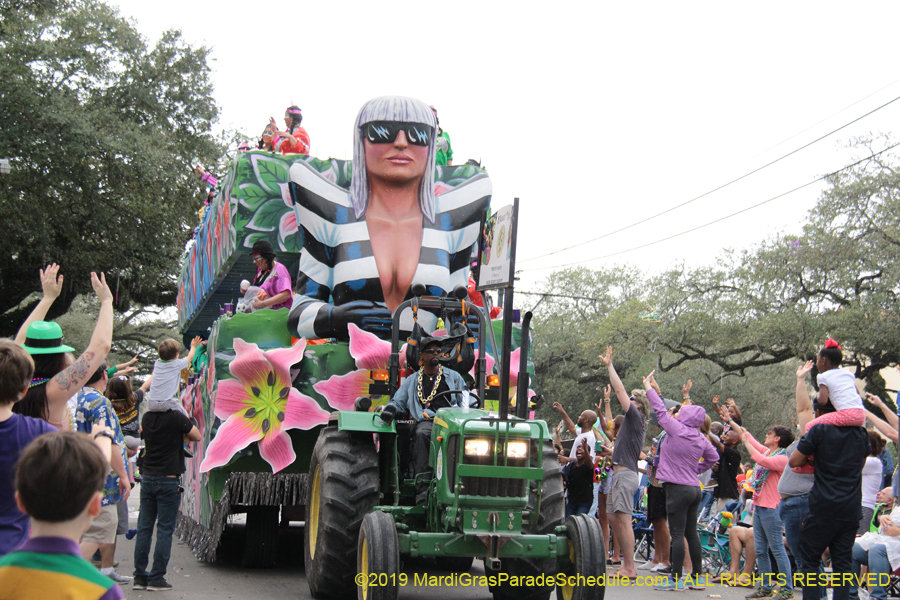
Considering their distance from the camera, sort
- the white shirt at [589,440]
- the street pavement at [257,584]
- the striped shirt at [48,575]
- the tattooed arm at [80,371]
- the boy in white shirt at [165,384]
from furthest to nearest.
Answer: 1. the white shirt at [589,440]
2. the boy in white shirt at [165,384]
3. the street pavement at [257,584]
4. the tattooed arm at [80,371]
5. the striped shirt at [48,575]

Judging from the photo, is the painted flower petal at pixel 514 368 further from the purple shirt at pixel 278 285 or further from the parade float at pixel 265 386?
the purple shirt at pixel 278 285

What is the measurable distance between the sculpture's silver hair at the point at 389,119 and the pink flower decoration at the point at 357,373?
1.50m

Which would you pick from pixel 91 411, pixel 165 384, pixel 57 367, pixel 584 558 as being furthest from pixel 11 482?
pixel 165 384

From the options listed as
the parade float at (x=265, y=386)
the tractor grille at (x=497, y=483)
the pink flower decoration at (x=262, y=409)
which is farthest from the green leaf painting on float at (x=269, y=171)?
the tractor grille at (x=497, y=483)

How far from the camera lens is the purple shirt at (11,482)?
131 inches

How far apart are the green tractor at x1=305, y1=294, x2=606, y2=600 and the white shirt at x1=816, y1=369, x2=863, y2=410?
206 cm

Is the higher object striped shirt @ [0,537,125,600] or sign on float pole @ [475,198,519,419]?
sign on float pole @ [475,198,519,419]

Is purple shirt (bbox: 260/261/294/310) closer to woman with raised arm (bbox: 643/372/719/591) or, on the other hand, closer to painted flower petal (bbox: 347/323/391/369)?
painted flower petal (bbox: 347/323/391/369)

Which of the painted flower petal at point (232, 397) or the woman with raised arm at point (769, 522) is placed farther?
the painted flower petal at point (232, 397)

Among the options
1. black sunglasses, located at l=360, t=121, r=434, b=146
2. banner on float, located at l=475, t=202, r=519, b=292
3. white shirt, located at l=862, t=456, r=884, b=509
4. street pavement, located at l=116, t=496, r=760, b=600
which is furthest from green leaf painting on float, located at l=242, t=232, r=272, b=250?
white shirt, located at l=862, t=456, r=884, b=509

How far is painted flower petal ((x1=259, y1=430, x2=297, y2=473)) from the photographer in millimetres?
8117

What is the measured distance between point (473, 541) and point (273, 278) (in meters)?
4.48

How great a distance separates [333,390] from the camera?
26.4 feet

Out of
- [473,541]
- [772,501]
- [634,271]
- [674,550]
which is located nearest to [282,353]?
[473,541]
